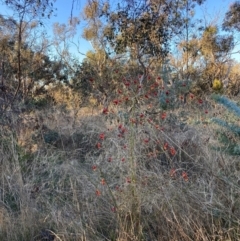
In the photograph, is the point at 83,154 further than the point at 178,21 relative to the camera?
No

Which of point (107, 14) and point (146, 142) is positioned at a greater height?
point (107, 14)

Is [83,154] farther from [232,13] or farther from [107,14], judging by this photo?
[232,13]

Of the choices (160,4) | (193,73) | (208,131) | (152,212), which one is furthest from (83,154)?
(193,73)

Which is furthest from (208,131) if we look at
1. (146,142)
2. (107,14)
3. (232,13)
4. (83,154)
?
(232,13)

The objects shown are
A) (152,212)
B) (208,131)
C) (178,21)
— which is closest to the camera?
(152,212)

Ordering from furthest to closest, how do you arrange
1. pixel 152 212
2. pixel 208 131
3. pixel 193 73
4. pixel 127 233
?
pixel 193 73, pixel 208 131, pixel 152 212, pixel 127 233

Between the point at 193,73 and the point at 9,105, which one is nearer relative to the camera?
the point at 9,105

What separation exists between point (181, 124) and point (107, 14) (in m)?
6.46

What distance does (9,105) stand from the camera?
4.84m

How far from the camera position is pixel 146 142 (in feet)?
10.3

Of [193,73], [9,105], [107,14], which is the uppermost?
[107,14]

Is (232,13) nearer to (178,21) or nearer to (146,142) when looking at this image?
(178,21)

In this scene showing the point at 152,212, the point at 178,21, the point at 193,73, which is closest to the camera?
the point at 152,212

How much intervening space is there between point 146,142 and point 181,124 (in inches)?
61.7
